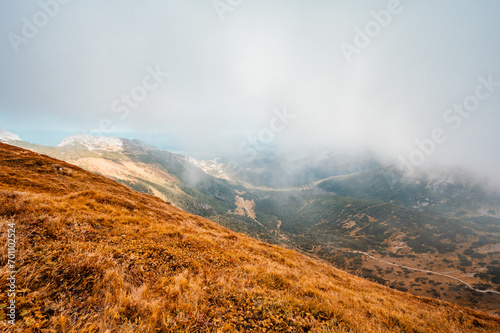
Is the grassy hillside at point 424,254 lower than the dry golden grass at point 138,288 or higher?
lower

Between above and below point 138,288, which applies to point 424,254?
below

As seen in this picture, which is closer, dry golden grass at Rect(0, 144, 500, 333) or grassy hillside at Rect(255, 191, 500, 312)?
dry golden grass at Rect(0, 144, 500, 333)

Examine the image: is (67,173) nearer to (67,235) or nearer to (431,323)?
(67,235)

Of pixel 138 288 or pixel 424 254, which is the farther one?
pixel 424 254

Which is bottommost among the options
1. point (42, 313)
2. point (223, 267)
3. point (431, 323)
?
point (431, 323)

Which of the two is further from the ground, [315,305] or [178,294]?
[178,294]

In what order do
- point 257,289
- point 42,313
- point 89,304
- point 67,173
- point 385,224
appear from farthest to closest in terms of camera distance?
1. point 385,224
2. point 67,173
3. point 257,289
4. point 89,304
5. point 42,313

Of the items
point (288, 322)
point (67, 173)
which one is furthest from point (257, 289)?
point (67, 173)

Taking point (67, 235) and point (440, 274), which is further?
point (440, 274)

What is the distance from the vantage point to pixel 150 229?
1000cm

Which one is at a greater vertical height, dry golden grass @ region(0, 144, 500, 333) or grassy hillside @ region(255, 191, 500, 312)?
dry golden grass @ region(0, 144, 500, 333)

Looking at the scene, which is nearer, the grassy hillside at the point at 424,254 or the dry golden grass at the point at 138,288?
the dry golden grass at the point at 138,288

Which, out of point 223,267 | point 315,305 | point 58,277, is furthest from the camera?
point 223,267

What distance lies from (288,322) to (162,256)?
562cm
